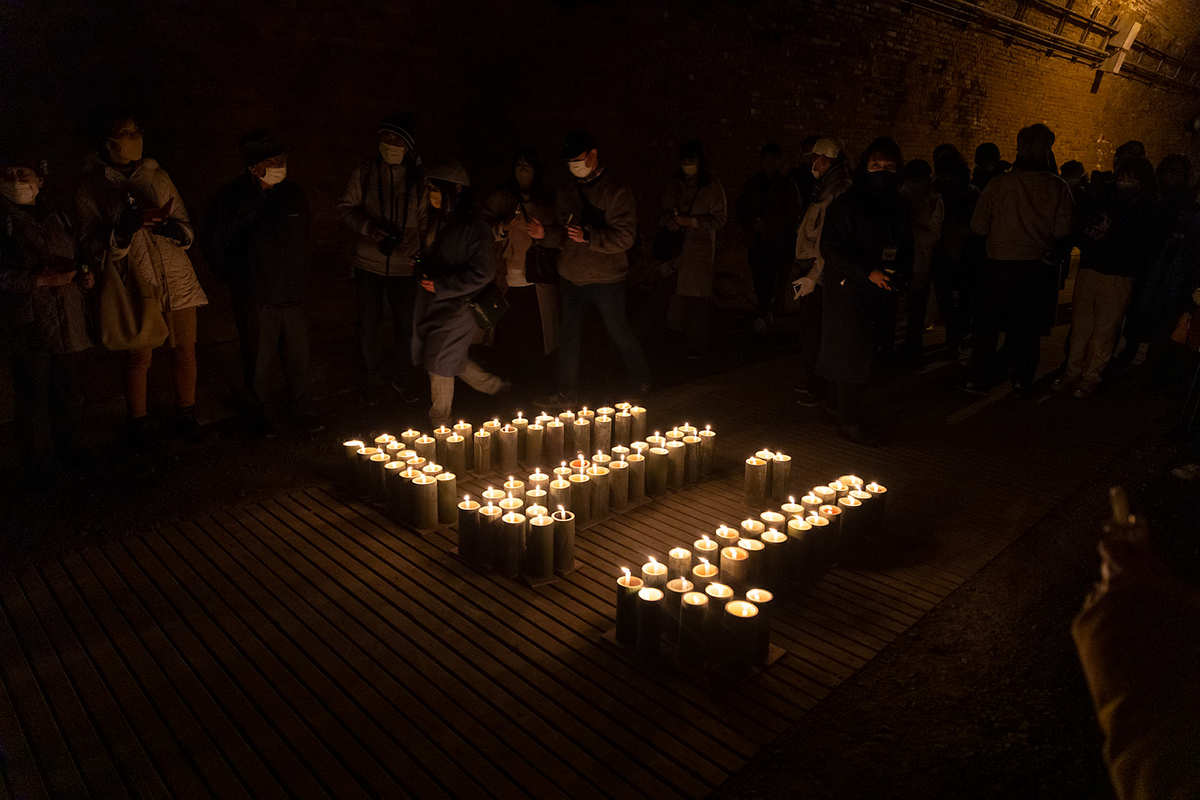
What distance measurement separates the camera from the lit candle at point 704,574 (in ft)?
9.84

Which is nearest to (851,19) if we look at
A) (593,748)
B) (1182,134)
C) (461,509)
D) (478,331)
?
(478,331)

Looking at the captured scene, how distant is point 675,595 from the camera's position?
2.99 meters

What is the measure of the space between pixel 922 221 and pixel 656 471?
4.04 metres

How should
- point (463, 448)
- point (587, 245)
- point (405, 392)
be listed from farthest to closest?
point (405, 392) < point (587, 245) < point (463, 448)

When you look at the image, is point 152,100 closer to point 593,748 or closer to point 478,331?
point 478,331

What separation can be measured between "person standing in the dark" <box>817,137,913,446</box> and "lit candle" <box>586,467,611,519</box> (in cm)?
206

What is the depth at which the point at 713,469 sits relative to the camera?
4.90 m

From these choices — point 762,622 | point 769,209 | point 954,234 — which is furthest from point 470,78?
point 762,622

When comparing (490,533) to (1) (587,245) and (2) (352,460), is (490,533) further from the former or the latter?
(1) (587,245)

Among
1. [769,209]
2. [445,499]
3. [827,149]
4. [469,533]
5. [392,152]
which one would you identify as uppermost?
[827,149]

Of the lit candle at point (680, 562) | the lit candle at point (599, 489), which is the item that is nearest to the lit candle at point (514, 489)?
the lit candle at point (599, 489)

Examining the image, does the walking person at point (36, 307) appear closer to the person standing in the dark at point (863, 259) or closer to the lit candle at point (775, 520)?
the lit candle at point (775, 520)

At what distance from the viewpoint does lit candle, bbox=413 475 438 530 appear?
394cm

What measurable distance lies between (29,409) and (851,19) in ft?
37.8
